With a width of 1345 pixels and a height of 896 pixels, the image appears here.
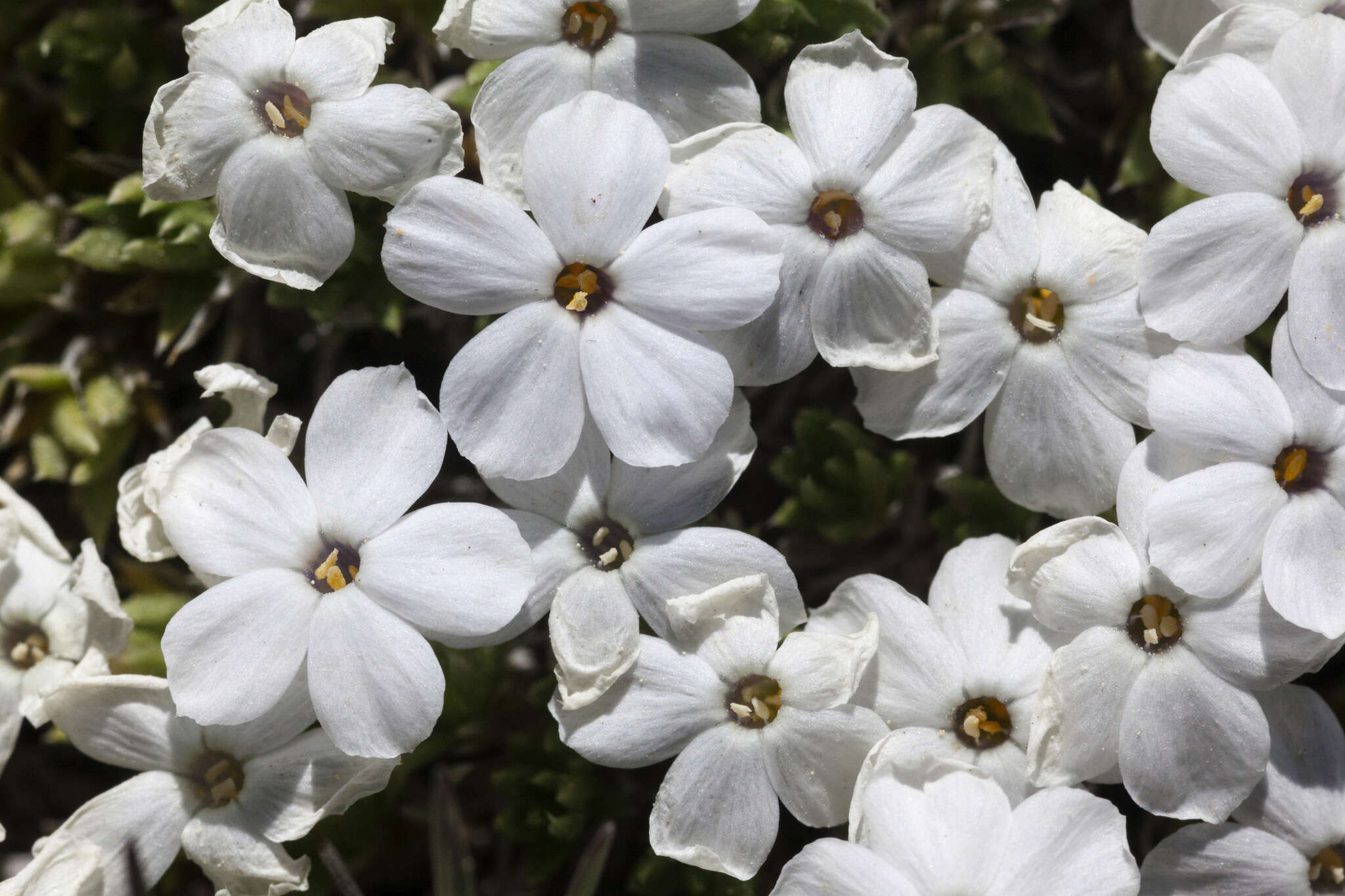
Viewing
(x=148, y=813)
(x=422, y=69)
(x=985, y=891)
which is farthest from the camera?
(x=422, y=69)

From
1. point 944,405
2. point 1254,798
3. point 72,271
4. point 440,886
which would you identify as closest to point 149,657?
point 440,886

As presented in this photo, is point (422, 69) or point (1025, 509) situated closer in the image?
point (1025, 509)

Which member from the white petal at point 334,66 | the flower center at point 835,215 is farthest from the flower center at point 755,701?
the white petal at point 334,66

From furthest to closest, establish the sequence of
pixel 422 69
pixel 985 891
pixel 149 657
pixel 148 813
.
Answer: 1. pixel 422 69
2. pixel 149 657
3. pixel 148 813
4. pixel 985 891

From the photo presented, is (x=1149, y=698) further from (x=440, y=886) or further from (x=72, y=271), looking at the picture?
(x=72, y=271)

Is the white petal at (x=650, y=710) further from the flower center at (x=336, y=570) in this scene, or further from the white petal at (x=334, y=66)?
the white petal at (x=334, y=66)

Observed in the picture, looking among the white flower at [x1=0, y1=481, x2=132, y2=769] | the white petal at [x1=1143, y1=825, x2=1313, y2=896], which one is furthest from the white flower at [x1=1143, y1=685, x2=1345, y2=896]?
the white flower at [x1=0, y1=481, x2=132, y2=769]

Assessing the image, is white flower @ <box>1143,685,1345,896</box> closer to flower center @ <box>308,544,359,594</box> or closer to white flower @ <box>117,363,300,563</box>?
flower center @ <box>308,544,359,594</box>

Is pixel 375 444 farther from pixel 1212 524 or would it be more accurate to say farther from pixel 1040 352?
pixel 1212 524

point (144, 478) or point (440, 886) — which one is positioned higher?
point (144, 478)
